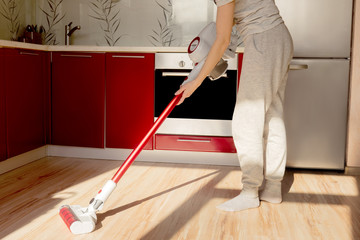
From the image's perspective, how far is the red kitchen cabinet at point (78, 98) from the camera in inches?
115

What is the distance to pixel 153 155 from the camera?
296cm

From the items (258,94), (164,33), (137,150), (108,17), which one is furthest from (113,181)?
(108,17)

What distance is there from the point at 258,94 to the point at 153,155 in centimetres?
128

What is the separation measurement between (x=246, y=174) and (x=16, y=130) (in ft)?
5.00

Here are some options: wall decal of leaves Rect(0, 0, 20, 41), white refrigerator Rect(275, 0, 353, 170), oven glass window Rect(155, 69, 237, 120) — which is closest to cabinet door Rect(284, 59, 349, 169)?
white refrigerator Rect(275, 0, 353, 170)

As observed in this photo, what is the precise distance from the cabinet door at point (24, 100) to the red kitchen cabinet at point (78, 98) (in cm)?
12

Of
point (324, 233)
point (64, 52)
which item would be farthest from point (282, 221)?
point (64, 52)

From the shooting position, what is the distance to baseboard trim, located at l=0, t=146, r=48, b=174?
2.55m

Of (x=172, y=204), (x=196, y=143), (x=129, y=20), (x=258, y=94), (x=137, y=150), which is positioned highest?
(x=129, y=20)

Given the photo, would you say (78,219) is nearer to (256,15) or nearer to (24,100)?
(256,15)

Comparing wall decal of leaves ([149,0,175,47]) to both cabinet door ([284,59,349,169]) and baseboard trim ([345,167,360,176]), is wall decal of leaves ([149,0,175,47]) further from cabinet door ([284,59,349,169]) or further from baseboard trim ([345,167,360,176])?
baseboard trim ([345,167,360,176])

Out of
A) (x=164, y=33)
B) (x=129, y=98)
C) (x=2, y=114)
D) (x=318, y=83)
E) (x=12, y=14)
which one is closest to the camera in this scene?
(x=2, y=114)

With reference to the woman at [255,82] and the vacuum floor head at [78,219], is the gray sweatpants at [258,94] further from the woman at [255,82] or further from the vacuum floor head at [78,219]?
the vacuum floor head at [78,219]

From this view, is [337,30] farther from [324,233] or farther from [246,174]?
[324,233]
